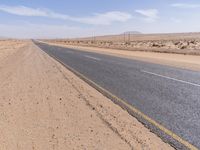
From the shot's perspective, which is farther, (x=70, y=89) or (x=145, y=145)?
(x=70, y=89)

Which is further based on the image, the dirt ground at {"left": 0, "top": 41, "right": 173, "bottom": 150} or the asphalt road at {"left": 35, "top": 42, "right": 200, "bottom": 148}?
the asphalt road at {"left": 35, "top": 42, "right": 200, "bottom": 148}

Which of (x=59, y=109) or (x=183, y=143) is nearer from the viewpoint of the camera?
(x=183, y=143)

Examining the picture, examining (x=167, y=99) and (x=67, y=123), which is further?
(x=167, y=99)

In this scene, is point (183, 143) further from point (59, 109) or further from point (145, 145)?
point (59, 109)

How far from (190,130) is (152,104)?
2.31 meters

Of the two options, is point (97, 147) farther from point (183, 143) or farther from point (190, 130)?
point (190, 130)

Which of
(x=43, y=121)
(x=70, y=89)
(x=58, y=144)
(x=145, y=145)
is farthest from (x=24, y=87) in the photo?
(x=145, y=145)

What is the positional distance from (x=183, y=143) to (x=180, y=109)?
2.41 metres

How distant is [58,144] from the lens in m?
5.29

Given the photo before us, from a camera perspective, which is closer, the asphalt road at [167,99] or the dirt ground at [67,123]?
the dirt ground at [67,123]

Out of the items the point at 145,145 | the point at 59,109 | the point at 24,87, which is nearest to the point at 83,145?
the point at 145,145

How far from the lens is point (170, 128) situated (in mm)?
6059

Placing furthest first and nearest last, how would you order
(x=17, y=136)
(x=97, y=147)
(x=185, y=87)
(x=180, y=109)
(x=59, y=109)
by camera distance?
1. (x=185, y=87)
2. (x=59, y=109)
3. (x=180, y=109)
4. (x=17, y=136)
5. (x=97, y=147)

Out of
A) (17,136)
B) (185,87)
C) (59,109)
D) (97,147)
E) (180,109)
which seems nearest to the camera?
(97,147)
